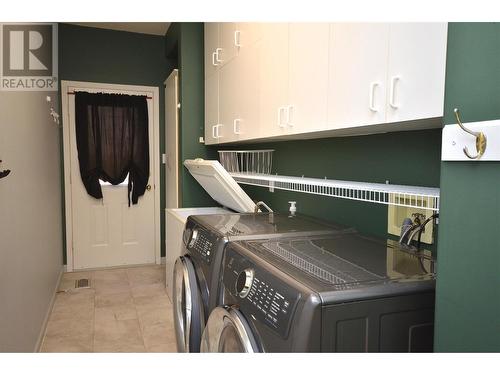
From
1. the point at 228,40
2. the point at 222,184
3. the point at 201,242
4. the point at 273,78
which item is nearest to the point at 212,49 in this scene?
the point at 228,40

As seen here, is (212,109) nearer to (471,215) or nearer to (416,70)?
(416,70)

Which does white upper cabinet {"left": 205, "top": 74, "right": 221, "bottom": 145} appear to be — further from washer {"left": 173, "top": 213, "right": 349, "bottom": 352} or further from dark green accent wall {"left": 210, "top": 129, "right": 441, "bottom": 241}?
washer {"left": 173, "top": 213, "right": 349, "bottom": 352}

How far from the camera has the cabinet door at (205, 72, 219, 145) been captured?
3043mm

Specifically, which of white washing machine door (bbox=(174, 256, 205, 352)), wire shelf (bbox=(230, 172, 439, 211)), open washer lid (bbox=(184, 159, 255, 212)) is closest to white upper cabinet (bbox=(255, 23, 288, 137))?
wire shelf (bbox=(230, 172, 439, 211))

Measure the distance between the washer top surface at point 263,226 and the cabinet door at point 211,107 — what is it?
1100 mm

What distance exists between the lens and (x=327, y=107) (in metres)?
1.57

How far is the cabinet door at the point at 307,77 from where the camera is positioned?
1.59 m

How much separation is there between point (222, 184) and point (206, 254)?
107 centimetres

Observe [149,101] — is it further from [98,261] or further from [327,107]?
[327,107]

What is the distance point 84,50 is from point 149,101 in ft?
2.72

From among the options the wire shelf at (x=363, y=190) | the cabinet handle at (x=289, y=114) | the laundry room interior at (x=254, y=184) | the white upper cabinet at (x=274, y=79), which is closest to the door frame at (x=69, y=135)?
the laundry room interior at (x=254, y=184)

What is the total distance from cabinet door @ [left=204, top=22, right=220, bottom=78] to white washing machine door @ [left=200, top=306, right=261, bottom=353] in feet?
6.82

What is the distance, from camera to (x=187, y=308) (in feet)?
5.81

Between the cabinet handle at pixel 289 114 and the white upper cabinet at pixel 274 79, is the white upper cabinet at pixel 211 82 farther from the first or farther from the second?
the cabinet handle at pixel 289 114
